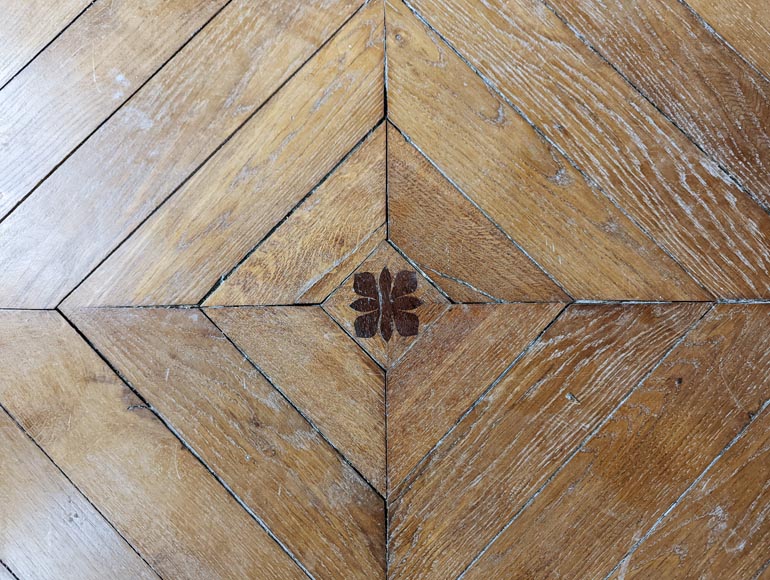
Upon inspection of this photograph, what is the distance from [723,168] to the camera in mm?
566

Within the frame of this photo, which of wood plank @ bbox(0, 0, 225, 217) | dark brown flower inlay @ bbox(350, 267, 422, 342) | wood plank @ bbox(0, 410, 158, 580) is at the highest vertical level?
wood plank @ bbox(0, 0, 225, 217)

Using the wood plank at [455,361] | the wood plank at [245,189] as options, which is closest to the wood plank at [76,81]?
the wood plank at [245,189]

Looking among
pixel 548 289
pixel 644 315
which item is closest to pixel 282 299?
pixel 548 289

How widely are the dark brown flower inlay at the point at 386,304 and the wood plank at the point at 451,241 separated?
29 mm

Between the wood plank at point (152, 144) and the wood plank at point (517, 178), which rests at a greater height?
the wood plank at point (152, 144)

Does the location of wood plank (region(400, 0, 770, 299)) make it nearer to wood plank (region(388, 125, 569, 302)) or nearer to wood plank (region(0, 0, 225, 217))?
wood plank (region(388, 125, 569, 302))

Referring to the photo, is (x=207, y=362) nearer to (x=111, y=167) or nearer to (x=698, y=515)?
(x=111, y=167)

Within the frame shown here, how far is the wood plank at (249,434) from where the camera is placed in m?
0.54

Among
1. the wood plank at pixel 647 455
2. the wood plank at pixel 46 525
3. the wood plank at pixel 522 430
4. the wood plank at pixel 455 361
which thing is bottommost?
the wood plank at pixel 647 455

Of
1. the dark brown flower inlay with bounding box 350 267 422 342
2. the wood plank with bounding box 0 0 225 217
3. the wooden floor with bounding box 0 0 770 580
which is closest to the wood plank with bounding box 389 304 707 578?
the wooden floor with bounding box 0 0 770 580

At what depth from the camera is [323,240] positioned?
0.55m

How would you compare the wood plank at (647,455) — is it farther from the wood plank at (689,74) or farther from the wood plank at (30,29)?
the wood plank at (30,29)

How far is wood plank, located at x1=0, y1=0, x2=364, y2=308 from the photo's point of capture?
0.56 metres

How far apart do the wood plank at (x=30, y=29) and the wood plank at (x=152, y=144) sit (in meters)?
0.11
